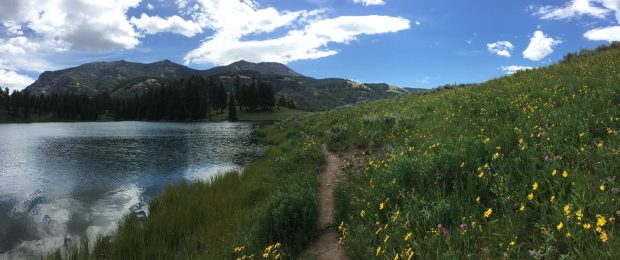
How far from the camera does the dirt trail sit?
6.97 m

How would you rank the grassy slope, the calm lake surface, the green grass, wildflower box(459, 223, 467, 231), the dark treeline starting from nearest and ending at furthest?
the grassy slope, wildflower box(459, 223, 467, 231), the calm lake surface, the green grass, the dark treeline

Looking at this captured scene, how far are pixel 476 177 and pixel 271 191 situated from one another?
29.0 feet

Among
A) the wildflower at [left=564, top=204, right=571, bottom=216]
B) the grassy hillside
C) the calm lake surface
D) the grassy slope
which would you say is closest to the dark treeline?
the calm lake surface

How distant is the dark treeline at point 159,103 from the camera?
459 ft

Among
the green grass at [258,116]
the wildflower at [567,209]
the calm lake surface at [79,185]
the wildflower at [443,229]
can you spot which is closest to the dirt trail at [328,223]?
the wildflower at [443,229]

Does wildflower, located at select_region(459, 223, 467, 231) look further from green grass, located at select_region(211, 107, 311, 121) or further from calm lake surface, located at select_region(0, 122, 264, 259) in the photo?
green grass, located at select_region(211, 107, 311, 121)

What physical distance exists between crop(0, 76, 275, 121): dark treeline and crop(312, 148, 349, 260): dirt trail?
11802 centimetres

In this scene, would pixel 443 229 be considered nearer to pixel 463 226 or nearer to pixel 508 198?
pixel 463 226

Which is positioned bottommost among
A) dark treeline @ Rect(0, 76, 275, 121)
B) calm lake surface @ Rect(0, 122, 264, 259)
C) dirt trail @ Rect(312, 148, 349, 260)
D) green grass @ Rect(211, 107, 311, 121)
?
calm lake surface @ Rect(0, 122, 264, 259)

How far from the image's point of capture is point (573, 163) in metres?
6.05

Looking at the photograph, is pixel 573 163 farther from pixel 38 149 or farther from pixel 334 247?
pixel 38 149

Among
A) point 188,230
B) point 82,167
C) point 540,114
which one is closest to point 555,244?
point 540,114

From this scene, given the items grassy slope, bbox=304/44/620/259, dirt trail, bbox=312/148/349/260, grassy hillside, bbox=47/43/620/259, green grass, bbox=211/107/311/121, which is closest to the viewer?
grassy slope, bbox=304/44/620/259

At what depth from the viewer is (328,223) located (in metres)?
8.40
